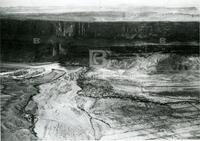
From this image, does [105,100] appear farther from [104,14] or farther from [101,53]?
[104,14]

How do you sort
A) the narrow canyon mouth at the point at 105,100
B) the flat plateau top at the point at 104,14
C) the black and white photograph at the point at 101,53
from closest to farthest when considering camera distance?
the narrow canyon mouth at the point at 105,100 → the black and white photograph at the point at 101,53 → the flat plateau top at the point at 104,14

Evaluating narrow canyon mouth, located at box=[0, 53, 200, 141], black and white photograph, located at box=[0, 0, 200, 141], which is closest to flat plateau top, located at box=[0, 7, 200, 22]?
black and white photograph, located at box=[0, 0, 200, 141]

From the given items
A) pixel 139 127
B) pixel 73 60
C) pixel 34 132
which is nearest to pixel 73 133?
pixel 34 132

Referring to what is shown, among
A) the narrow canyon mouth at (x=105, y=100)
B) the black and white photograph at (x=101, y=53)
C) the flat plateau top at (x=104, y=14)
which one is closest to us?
the narrow canyon mouth at (x=105, y=100)

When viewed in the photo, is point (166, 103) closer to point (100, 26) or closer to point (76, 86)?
point (76, 86)

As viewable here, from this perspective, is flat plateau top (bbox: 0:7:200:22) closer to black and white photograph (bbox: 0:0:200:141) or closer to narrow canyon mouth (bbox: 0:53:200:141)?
black and white photograph (bbox: 0:0:200:141)

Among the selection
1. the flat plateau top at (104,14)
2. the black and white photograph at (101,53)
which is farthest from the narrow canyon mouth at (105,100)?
the flat plateau top at (104,14)

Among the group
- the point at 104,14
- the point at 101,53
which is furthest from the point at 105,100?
the point at 104,14

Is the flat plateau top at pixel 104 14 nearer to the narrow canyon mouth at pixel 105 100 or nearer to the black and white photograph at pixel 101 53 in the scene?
the black and white photograph at pixel 101 53
